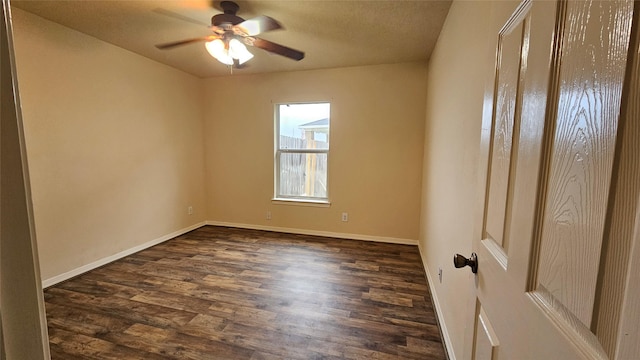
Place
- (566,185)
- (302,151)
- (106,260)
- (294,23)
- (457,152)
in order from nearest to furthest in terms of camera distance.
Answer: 1. (566,185)
2. (457,152)
3. (294,23)
4. (106,260)
5. (302,151)

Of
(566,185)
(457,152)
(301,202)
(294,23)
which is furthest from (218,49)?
(566,185)

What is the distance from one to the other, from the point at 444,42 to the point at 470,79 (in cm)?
109

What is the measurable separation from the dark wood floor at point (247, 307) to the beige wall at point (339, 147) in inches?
27.7

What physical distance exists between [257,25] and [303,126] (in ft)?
6.70

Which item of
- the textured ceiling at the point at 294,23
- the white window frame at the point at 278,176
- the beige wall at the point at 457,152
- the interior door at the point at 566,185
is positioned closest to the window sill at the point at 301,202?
the white window frame at the point at 278,176

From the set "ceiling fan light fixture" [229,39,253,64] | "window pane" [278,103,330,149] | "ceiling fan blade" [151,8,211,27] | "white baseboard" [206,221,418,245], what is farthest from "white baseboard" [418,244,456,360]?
"ceiling fan blade" [151,8,211,27]

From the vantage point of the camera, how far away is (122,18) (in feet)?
7.63

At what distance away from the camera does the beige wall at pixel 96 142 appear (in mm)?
2336

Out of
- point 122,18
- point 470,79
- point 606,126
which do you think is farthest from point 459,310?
point 122,18

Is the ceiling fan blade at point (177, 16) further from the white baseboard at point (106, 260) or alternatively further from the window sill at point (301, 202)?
the white baseboard at point (106, 260)

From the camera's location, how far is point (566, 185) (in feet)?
1.41

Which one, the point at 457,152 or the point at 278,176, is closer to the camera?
the point at 457,152

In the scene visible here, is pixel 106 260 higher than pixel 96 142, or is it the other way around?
pixel 96 142

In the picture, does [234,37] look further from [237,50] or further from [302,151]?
[302,151]
